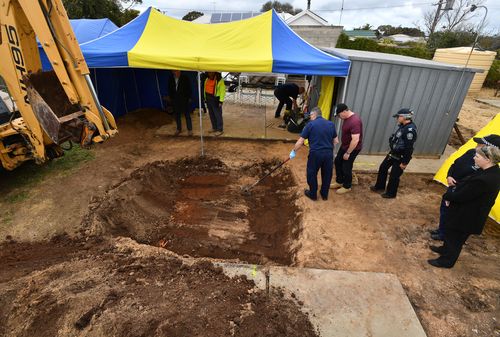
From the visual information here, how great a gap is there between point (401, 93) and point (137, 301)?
666cm

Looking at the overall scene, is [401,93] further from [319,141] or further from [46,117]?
[46,117]

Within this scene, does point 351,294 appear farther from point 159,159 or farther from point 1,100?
point 1,100

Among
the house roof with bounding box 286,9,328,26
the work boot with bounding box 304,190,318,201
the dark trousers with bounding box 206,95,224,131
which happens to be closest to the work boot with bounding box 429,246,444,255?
the work boot with bounding box 304,190,318,201

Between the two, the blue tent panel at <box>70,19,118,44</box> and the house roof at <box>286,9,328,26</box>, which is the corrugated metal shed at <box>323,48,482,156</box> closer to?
the blue tent panel at <box>70,19,118,44</box>

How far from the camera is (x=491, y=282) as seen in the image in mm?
3660

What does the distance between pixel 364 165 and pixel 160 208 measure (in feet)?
15.2

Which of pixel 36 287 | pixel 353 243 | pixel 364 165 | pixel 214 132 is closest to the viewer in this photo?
pixel 36 287

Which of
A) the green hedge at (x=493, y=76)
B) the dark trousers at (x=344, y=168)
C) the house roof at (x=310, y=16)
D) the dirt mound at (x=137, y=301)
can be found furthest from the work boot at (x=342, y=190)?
the house roof at (x=310, y=16)

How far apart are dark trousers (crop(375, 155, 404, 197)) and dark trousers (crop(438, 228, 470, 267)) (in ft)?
5.33

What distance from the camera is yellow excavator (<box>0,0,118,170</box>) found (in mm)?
3881

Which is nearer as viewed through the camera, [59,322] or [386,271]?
[59,322]

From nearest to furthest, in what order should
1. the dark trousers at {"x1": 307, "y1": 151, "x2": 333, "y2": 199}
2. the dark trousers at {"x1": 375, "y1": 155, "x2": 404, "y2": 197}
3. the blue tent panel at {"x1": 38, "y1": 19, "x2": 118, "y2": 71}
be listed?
1. the dark trousers at {"x1": 307, "y1": 151, "x2": 333, "y2": 199}
2. the dark trousers at {"x1": 375, "y1": 155, "x2": 404, "y2": 197}
3. the blue tent panel at {"x1": 38, "y1": 19, "x2": 118, "y2": 71}

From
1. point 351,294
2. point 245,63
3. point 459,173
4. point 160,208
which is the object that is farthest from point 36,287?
point 459,173

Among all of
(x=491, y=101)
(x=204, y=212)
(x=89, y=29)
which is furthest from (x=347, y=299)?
(x=491, y=101)
